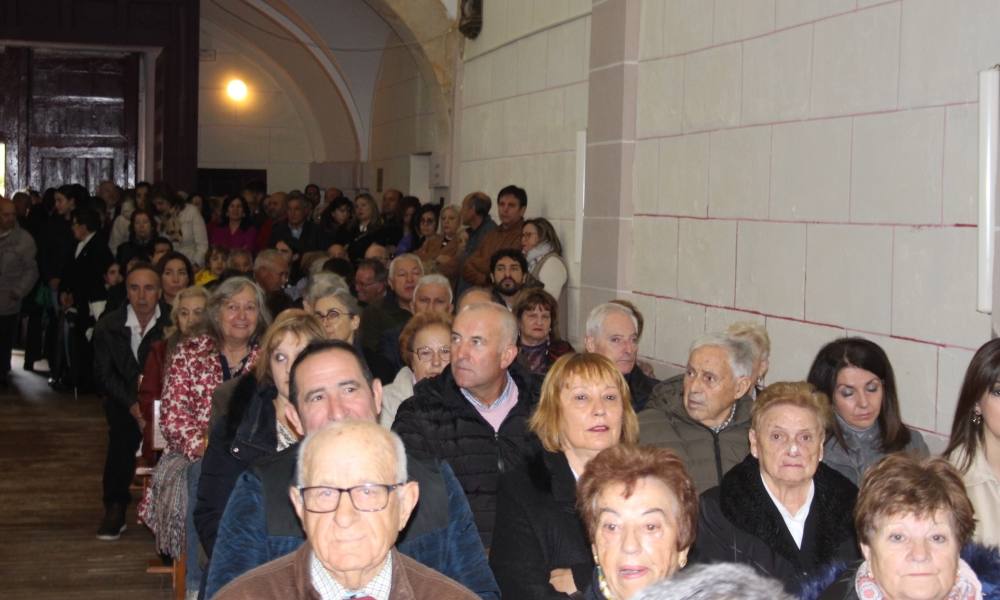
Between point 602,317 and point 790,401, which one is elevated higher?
point 602,317

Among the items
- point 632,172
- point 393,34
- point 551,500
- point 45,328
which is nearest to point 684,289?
→ point 632,172

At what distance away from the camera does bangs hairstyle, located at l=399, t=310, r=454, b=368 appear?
5.68 m

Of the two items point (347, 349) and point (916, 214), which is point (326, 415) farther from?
point (916, 214)

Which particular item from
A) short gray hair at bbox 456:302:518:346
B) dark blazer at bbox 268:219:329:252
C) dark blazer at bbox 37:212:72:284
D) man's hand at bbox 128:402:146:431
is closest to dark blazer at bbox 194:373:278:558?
short gray hair at bbox 456:302:518:346

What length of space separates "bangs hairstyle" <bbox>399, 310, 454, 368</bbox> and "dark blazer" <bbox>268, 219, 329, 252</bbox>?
6.96 m

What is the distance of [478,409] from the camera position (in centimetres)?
465

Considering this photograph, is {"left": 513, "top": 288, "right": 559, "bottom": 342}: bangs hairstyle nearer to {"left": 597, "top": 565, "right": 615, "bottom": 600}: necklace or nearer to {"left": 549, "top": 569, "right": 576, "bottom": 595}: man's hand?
{"left": 549, "top": 569, "right": 576, "bottom": 595}: man's hand

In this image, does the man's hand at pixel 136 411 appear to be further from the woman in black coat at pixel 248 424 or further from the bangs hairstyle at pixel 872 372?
the bangs hairstyle at pixel 872 372

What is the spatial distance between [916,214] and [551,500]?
2.14 meters

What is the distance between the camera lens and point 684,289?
730 cm

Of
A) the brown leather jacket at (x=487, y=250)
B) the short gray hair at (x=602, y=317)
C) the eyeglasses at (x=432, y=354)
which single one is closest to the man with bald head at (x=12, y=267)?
the brown leather jacket at (x=487, y=250)

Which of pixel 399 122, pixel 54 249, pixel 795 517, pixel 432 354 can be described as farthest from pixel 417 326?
pixel 399 122

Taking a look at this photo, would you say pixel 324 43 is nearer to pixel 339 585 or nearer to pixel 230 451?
pixel 230 451

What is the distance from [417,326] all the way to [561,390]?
1.78 metres
